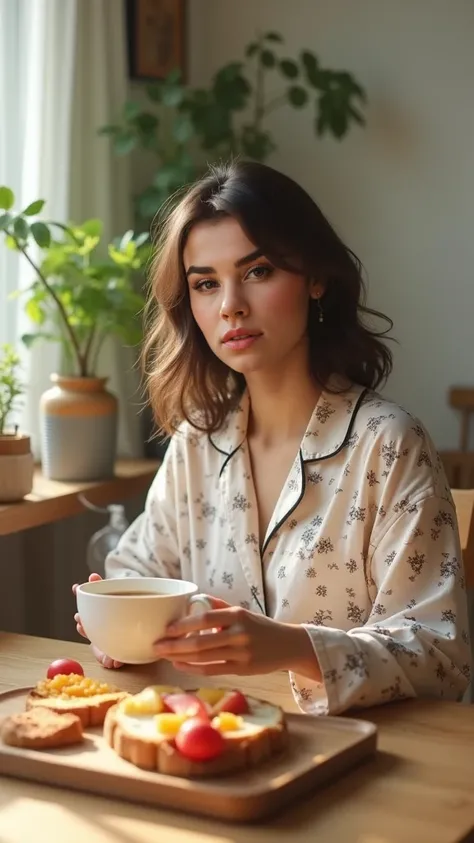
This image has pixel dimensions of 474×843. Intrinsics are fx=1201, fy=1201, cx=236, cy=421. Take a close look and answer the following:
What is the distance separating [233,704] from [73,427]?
1466 mm

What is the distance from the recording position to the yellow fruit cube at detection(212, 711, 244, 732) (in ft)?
3.70

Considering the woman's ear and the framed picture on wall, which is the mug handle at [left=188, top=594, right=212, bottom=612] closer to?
the woman's ear

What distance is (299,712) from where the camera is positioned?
1.35 meters

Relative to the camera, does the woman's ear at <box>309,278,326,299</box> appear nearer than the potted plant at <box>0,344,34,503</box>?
Yes

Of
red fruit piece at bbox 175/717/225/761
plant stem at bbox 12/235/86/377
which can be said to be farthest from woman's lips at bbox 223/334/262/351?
plant stem at bbox 12/235/86/377

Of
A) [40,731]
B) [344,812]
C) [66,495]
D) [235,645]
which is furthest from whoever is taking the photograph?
[66,495]

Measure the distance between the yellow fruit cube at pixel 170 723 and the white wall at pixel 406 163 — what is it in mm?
2400

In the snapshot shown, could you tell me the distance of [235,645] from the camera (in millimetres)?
1259

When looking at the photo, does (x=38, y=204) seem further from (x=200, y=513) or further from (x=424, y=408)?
(x=424, y=408)

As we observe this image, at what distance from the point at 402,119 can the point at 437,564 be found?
213cm

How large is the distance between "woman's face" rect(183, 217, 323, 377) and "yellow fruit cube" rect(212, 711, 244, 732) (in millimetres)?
672

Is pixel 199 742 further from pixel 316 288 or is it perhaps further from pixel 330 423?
pixel 316 288

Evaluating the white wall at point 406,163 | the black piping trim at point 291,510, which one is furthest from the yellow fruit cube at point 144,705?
the white wall at point 406,163

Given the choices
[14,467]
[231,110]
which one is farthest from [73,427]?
[231,110]
